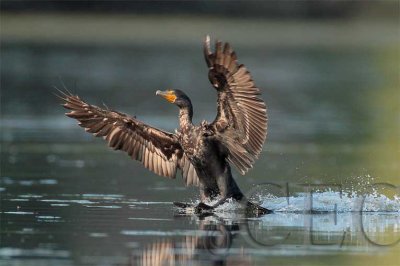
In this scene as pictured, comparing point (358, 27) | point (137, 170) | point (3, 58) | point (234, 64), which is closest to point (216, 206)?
point (234, 64)

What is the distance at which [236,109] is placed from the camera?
13734 millimetres

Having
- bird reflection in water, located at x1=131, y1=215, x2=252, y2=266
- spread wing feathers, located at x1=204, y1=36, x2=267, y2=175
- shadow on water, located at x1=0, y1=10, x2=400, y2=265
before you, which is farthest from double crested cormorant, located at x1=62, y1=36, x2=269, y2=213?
bird reflection in water, located at x1=131, y1=215, x2=252, y2=266

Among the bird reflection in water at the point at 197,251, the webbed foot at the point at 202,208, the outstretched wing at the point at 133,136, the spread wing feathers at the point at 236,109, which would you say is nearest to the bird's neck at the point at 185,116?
the spread wing feathers at the point at 236,109

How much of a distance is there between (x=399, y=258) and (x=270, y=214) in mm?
2728

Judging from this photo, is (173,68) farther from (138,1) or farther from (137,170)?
(138,1)

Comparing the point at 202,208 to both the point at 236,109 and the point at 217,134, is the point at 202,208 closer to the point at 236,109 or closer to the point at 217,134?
the point at 217,134

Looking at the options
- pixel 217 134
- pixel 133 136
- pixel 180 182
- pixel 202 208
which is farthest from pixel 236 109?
pixel 180 182

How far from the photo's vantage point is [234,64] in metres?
13.3

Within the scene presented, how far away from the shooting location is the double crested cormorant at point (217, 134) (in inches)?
531

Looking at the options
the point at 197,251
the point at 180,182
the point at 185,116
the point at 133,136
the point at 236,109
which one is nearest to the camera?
the point at 197,251

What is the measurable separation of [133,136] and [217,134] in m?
1.32

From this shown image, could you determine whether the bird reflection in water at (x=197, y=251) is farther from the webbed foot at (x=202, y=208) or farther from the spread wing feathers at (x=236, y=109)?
the spread wing feathers at (x=236, y=109)

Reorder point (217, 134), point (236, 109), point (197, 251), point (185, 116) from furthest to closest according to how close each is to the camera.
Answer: point (185, 116)
point (217, 134)
point (236, 109)
point (197, 251)

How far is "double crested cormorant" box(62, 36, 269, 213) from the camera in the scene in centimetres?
1350
